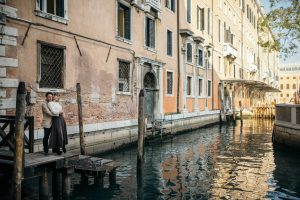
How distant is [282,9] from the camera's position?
1706 centimetres

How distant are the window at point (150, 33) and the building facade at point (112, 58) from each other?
5cm

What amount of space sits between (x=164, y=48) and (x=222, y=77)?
12660 mm

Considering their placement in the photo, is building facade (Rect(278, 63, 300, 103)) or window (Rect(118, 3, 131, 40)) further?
building facade (Rect(278, 63, 300, 103))

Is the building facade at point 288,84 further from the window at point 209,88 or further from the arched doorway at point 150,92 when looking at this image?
the arched doorway at point 150,92

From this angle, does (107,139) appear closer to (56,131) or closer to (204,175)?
(204,175)

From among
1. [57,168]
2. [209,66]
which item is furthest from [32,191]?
[209,66]

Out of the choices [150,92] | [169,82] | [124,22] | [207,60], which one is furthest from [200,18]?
[124,22]

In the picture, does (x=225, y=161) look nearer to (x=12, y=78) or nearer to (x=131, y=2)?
(x=12, y=78)

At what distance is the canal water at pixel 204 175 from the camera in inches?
302

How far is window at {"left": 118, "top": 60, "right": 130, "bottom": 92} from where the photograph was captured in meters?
14.7

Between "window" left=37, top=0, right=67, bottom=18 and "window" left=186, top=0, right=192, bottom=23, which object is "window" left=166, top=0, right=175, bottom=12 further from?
"window" left=37, top=0, right=67, bottom=18

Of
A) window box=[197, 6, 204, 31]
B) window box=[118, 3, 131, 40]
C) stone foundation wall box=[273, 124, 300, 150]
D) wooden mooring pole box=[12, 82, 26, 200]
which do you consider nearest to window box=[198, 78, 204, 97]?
window box=[197, 6, 204, 31]

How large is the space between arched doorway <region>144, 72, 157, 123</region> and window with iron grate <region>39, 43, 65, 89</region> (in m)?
6.71

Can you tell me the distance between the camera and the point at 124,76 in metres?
14.9
